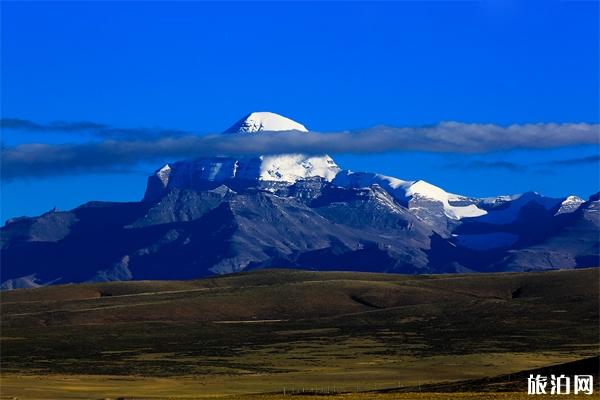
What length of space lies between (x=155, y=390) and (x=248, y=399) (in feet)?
110

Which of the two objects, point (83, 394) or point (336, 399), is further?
point (83, 394)

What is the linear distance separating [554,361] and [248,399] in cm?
7698

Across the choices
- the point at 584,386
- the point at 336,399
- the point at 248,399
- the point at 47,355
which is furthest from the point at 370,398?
the point at 47,355

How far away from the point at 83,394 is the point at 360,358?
6154 centimetres

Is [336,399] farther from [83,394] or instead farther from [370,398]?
[83,394]

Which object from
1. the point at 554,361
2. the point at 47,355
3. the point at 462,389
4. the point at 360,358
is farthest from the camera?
the point at 47,355

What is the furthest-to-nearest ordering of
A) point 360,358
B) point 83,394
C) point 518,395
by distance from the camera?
point 360,358 → point 83,394 → point 518,395

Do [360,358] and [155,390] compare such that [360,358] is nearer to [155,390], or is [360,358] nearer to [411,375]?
[411,375]

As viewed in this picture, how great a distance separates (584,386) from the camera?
10525cm

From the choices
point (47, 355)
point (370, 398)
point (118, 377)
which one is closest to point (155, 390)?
point (118, 377)

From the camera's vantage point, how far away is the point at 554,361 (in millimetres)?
172000

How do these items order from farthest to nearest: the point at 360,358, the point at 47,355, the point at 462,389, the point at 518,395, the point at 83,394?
1. the point at 47,355
2. the point at 360,358
3. the point at 83,394
4. the point at 462,389
5. the point at 518,395

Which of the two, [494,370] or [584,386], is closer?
[584,386]

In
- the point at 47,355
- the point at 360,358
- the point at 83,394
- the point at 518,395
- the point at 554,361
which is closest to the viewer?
the point at 518,395
